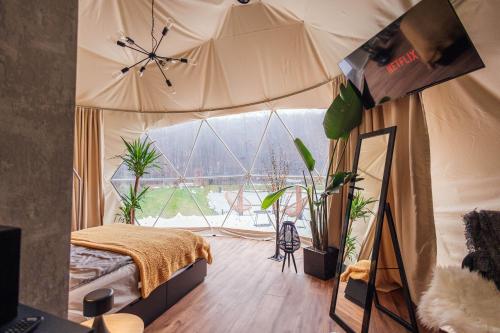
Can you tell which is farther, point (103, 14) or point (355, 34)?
point (103, 14)

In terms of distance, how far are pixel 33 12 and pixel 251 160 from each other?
3.90 m

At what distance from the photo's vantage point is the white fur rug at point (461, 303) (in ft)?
3.76

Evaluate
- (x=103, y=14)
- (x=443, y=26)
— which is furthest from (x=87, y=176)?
(x=443, y=26)

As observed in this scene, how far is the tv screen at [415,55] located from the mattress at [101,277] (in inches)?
103

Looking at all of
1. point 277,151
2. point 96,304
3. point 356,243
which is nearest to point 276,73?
point 277,151

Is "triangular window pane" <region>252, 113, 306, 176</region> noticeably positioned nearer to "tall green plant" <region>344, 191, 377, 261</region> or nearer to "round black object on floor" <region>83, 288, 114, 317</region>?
"tall green plant" <region>344, 191, 377, 261</region>

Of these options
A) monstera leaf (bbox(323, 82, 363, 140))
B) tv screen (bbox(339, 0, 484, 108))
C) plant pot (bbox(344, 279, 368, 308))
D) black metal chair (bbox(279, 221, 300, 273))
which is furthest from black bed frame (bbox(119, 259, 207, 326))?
tv screen (bbox(339, 0, 484, 108))

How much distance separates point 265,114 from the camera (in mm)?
4516

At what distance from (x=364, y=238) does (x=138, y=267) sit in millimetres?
2180

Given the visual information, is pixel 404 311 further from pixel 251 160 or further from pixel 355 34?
pixel 251 160

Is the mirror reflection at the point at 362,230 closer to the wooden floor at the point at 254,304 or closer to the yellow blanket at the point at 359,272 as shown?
the yellow blanket at the point at 359,272

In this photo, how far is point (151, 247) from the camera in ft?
6.86

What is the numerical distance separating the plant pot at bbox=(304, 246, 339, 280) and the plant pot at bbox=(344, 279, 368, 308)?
0.40 meters

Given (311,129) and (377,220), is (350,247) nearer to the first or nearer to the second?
(377,220)
